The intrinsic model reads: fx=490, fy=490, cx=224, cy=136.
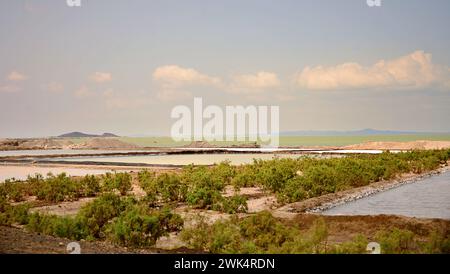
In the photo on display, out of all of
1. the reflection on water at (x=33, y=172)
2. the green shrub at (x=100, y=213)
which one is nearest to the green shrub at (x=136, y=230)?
the green shrub at (x=100, y=213)

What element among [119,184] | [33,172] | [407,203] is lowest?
→ [33,172]

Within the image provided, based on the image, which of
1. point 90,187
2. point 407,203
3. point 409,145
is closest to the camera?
point 407,203

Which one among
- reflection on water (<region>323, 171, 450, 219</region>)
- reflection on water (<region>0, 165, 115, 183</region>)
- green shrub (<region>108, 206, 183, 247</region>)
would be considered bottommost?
reflection on water (<region>0, 165, 115, 183</region>)

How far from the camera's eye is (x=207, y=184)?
86.9 ft

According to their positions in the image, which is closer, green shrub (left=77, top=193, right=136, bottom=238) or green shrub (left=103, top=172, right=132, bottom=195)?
green shrub (left=77, top=193, right=136, bottom=238)

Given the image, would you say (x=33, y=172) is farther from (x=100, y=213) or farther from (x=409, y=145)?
(x=409, y=145)

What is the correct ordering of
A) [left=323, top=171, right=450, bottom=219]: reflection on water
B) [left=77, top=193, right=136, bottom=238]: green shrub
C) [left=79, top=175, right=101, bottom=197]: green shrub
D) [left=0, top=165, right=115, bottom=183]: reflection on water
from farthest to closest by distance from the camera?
[left=0, top=165, right=115, bottom=183]: reflection on water → [left=79, top=175, right=101, bottom=197]: green shrub → [left=323, top=171, right=450, bottom=219]: reflection on water → [left=77, top=193, right=136, bottom=238]: green shrub

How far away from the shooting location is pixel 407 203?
22.8 meters

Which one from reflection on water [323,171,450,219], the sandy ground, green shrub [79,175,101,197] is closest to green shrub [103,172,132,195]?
green shrub [79,175,101,197]

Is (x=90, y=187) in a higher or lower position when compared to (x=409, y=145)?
lower

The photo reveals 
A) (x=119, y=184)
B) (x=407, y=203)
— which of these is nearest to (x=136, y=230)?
(x=407, y=203)

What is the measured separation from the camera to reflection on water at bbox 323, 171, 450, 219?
2031 cm

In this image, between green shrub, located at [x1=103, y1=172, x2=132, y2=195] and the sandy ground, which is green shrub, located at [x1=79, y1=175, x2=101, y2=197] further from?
the sandy ground

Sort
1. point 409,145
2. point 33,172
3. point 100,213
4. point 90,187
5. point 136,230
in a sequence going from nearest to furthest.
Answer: point 136,230 → point 100,213 → point 90,187 → point 33,172 → point 409,145
